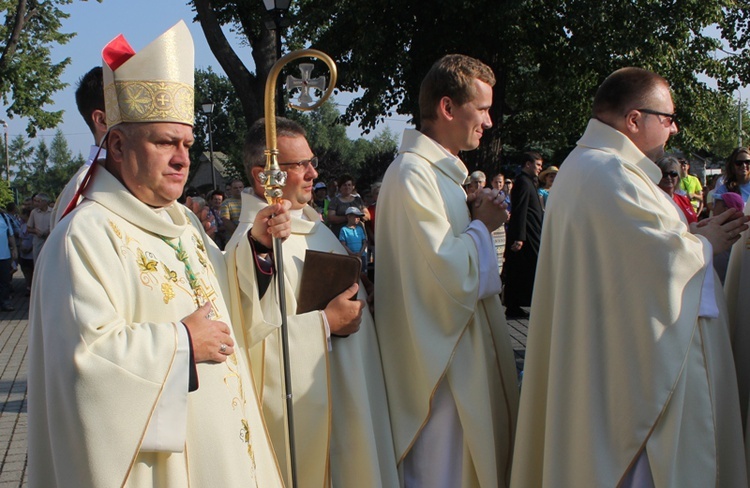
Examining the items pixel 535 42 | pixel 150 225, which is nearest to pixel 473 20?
pixel 535 42

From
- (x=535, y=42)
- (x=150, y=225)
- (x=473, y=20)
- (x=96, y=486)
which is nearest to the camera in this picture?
(x=96, y=486)

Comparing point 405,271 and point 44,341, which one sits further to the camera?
point 405,271

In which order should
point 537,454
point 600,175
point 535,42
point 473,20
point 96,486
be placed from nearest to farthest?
point 96,486 < point 600,175 < point 537,454 < point 473,20 < point 535,42

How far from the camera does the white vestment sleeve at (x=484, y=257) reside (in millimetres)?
3725

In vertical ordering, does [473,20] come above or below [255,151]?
above

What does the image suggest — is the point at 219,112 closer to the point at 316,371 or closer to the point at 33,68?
the point at 33,68

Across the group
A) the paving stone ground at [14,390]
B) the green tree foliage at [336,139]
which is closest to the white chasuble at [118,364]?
the paving stone ground at [14,390]

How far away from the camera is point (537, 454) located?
12.2 ft

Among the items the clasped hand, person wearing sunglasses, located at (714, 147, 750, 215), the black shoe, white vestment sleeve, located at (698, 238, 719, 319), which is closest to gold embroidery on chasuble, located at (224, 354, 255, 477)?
the clasped hand

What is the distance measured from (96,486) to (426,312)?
68.9 inches

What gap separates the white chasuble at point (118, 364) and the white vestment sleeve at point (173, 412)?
0.02 metres

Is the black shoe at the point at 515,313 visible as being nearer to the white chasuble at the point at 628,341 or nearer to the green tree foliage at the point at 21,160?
the white chasuble at the point at 628,341

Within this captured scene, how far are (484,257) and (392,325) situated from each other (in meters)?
0.54

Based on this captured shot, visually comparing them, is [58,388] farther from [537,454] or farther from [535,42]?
[535,42]
